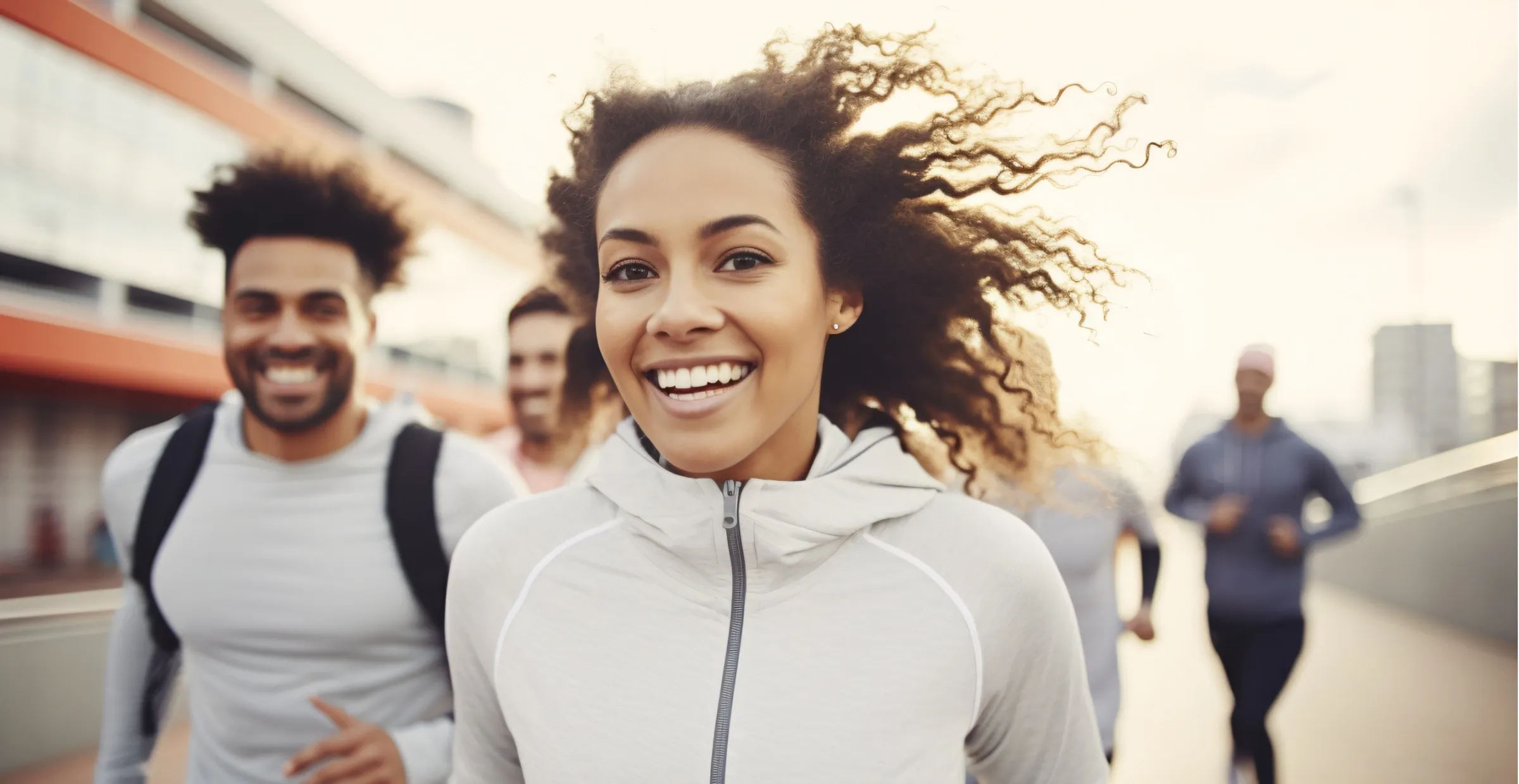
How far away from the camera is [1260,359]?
13.0 ft

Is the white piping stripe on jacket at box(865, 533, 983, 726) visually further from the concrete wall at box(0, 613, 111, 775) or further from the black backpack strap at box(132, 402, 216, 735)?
the concrete wall at box(0, 613, 111, 775)

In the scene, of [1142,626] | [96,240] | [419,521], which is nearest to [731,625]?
[419,521]

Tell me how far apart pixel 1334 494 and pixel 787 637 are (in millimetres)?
3642

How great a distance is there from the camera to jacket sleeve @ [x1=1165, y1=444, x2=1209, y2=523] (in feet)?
13.4

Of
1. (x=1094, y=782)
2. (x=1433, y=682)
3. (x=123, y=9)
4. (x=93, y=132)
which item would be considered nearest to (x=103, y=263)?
(x=93, y=132)

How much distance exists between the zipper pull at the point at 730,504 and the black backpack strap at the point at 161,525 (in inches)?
58.5

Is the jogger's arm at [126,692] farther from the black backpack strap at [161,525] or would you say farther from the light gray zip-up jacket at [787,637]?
the light gray zip-up jacket at [787,637]

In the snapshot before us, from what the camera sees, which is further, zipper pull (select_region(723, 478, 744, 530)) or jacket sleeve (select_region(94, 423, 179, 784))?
jacket sleeve (select_region(94, 423, 179, 784))

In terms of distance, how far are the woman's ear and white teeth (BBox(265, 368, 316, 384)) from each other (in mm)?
1218

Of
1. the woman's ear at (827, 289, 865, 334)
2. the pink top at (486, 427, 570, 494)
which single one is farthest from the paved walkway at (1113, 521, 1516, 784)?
the woman's ear at (827, 289, 865, 334)

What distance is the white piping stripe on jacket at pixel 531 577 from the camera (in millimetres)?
1299

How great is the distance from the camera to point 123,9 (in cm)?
1109

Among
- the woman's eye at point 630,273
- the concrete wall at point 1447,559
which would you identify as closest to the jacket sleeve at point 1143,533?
the woman's eye at point 630,273

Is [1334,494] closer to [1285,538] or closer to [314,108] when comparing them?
[1285,538]
